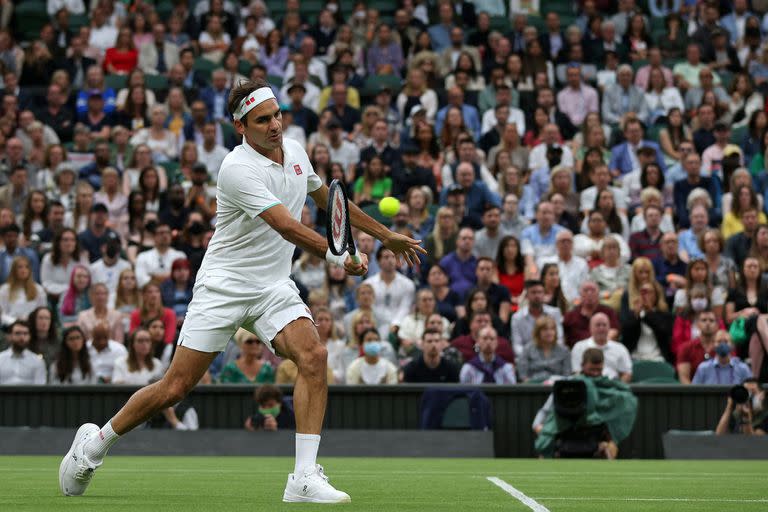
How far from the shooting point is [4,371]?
14.7 m

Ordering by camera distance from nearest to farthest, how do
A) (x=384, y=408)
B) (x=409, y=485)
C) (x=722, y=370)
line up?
(x=409, y=485) < (x=384, y=408) < (x=722, y=370)

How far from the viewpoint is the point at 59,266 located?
16406mm

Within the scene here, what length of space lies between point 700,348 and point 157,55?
1010 centimetres

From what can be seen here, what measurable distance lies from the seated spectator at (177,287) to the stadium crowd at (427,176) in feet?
0.09

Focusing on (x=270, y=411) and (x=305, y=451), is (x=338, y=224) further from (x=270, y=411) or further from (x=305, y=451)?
(x=270, y=411)

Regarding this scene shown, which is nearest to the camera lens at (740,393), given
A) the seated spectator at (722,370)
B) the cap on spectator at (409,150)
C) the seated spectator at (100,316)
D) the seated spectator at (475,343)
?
the seated spectator at (722,370)

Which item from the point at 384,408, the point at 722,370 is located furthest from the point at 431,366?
the point at 722,370

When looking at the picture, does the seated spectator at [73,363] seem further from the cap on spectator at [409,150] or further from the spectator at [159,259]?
the cap on spectator at [409,150]

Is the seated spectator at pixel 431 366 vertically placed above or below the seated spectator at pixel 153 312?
below

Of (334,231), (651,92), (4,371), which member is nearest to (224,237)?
(334,231)

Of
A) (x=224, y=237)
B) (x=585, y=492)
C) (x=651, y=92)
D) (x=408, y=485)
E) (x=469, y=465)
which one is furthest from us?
(x=651, y=92)

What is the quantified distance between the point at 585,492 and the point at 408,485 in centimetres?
111

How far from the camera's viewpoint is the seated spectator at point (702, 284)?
1517cm

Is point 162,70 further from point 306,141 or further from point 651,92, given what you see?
point 651,92
